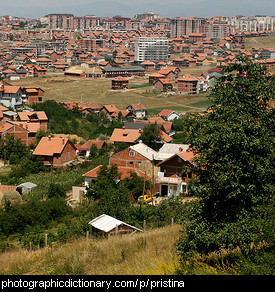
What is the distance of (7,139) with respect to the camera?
2706cm

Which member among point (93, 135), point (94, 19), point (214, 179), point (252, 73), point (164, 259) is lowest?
point (93, 135)

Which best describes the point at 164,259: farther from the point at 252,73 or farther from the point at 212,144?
the point at 252,73

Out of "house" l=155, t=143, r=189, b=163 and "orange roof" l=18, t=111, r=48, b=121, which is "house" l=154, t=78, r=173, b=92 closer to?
"orange roof" l=18, t=111, r=48, b=121

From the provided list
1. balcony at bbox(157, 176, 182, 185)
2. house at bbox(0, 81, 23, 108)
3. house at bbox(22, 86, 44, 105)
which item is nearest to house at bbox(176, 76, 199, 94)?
house at bbox(22, 86, 44, 105)

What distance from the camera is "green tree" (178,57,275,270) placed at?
5508mm

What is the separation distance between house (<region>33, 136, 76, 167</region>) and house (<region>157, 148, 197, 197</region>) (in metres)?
7.37

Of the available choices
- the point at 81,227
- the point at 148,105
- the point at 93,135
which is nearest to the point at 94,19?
the point at 148,105

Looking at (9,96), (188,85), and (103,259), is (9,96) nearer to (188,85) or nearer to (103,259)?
(188,85)

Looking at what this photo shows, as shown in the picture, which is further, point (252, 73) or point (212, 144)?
point (252, 73)

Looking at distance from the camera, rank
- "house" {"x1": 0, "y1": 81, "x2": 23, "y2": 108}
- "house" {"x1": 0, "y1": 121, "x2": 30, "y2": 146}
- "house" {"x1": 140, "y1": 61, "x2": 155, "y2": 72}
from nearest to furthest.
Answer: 1. "house" {"x1": 0, "y1": 121, "x2": 30, "y2": 146}
2. "house" {"x1": 0, "y1": 81, "x2": 23, "y2": 108}
3. "house" {"x1": 140, "y1": 61, "x2": 155, "y2": 72}

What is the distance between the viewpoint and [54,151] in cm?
2500

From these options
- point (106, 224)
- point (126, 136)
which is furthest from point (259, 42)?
point (106, 224)

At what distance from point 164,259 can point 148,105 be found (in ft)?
134

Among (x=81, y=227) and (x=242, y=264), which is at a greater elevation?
(x=242, y=264)
